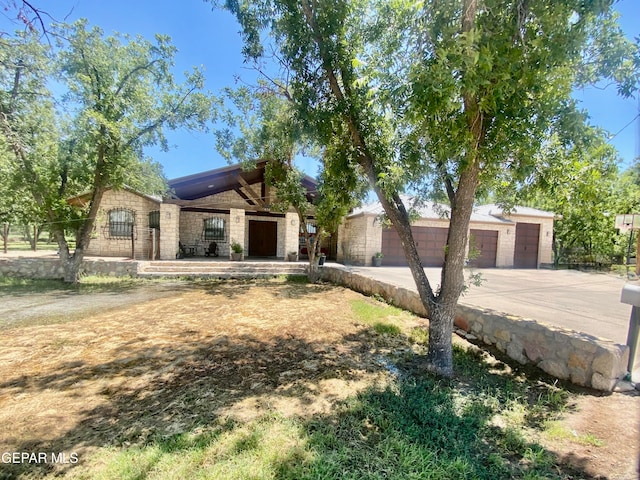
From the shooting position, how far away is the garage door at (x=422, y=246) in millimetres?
15211

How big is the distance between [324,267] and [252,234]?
256 inches

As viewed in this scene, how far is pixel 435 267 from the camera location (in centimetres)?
1509

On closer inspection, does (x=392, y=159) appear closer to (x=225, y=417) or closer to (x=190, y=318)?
(x=225, y=417)

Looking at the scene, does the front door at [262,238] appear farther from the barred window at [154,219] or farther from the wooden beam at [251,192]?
the barred window at [154,219]

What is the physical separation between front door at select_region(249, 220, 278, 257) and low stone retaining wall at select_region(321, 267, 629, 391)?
42.9 feet

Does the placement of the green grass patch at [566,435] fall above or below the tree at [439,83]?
below

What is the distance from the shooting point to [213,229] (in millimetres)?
15891

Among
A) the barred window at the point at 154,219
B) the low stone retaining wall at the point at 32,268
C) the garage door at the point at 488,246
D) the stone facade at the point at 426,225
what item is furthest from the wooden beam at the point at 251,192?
the garage door at the point at 488,246

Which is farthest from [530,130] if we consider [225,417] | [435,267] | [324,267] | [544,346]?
[435,267]

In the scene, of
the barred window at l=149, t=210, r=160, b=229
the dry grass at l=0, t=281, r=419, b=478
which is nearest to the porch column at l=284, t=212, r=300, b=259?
the barred window at l=149, t=210, r=160, b=229


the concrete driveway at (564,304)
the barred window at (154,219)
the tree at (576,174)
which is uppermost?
the tree at (576,174)

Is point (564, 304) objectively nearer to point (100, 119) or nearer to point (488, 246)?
point (488, 246)

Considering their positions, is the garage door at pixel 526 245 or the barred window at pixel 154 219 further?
the garage door at pixel 526 245

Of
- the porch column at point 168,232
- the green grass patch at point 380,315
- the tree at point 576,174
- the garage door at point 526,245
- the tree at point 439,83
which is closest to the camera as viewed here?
the tree at point 439,83
